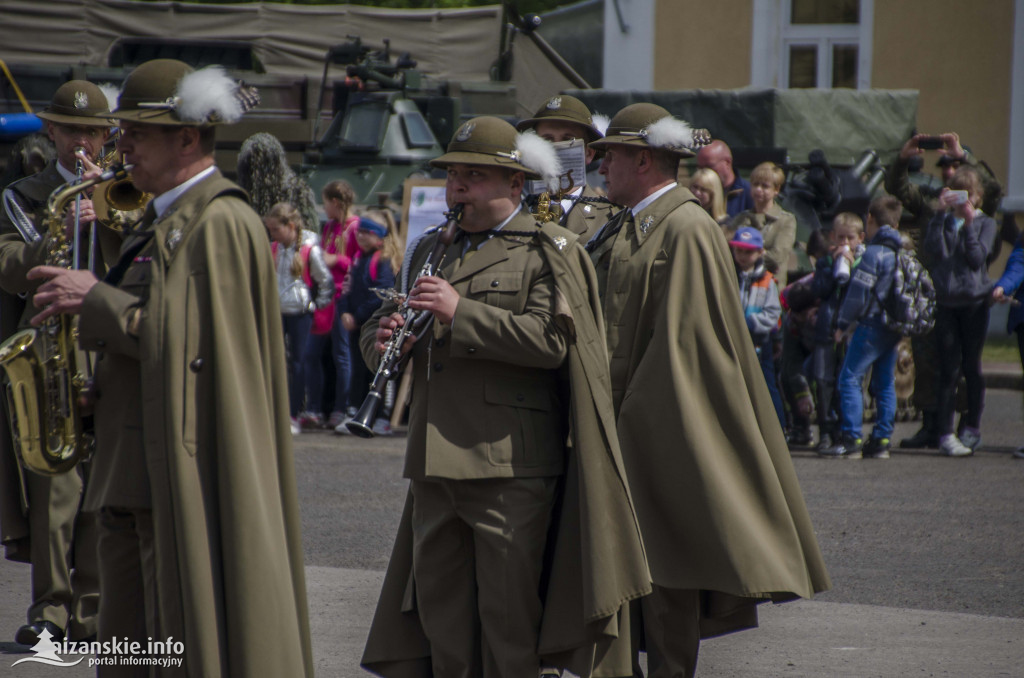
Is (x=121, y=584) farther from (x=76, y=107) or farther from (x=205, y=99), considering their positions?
(x=76, y=107)

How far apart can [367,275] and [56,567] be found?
657 centimetres

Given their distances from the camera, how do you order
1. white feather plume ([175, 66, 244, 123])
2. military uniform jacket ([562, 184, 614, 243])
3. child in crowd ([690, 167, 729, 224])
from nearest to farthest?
1. white feather plume ([175, 66, 244, 123])
2. military uniform jacket ([562, 184, 614, 243])
3. child in crowd ([690, 167, 729, 224])

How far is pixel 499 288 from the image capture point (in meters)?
4.60

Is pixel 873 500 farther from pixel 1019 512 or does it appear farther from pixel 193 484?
pixel 193 484

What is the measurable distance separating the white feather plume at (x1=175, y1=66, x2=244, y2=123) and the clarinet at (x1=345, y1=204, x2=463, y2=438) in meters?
0.81

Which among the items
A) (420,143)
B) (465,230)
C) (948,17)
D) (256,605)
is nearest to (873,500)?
(465,230)

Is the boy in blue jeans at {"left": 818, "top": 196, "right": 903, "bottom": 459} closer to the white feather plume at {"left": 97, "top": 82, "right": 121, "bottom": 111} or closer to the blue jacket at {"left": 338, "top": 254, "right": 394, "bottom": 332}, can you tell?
the blue jacket at {"left": 338, "top": 254, "right": 394, "bottom": 332}

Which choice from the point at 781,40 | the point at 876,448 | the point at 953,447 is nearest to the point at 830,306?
the point at 876,448

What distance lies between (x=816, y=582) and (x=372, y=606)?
2120mm

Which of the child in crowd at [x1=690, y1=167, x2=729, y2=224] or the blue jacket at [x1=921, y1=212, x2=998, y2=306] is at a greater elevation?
the child in crowd at [x1=690, y1=167, x2=729, y2=224]

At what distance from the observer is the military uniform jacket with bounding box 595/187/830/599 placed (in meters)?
5.05

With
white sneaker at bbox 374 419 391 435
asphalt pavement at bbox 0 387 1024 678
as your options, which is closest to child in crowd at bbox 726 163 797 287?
asphalt pavement at bbox 0 387 1024 678

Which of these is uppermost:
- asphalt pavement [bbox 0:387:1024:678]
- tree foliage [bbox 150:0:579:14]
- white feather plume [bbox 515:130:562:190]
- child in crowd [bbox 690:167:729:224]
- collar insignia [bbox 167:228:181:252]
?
tree foliage [bbox 150:0:579:14]

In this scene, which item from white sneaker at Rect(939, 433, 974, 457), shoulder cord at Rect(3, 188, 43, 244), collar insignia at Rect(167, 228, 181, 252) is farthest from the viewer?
white sneaker at Rect(939, 433, 974, 457)
